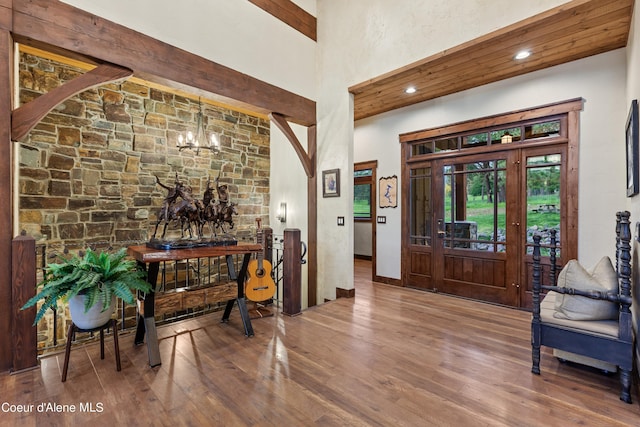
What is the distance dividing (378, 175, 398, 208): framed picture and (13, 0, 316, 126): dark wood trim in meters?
2.37

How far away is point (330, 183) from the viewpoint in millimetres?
4754

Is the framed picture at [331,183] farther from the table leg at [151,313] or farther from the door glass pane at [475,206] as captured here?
the table leg at [151,313]

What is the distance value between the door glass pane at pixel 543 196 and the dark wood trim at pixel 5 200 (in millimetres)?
5340

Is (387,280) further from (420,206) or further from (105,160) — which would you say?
(105,160)

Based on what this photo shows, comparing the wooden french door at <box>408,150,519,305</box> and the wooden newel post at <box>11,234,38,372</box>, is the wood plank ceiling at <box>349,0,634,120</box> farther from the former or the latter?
the wooden newel post at <box>11,234,38,372</box>

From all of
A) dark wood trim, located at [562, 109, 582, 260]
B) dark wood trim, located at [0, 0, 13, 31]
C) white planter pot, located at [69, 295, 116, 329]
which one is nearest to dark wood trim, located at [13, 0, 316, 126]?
dark wood trim, located at [0, 0, 13, 31]

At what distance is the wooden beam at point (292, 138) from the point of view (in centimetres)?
444

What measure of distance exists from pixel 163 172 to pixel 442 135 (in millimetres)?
4689

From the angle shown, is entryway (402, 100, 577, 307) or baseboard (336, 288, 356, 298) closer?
entryway (402, 100, 577, 307)

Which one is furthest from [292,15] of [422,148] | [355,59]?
[422,148]

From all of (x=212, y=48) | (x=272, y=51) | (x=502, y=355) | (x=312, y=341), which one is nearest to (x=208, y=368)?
(x=312, y=341)

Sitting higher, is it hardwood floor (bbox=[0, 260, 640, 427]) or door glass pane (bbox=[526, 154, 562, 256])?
door glass pane (bbox=[526, 154, 562, 256])

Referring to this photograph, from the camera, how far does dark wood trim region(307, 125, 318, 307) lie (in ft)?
16.2

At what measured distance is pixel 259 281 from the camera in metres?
3.80
